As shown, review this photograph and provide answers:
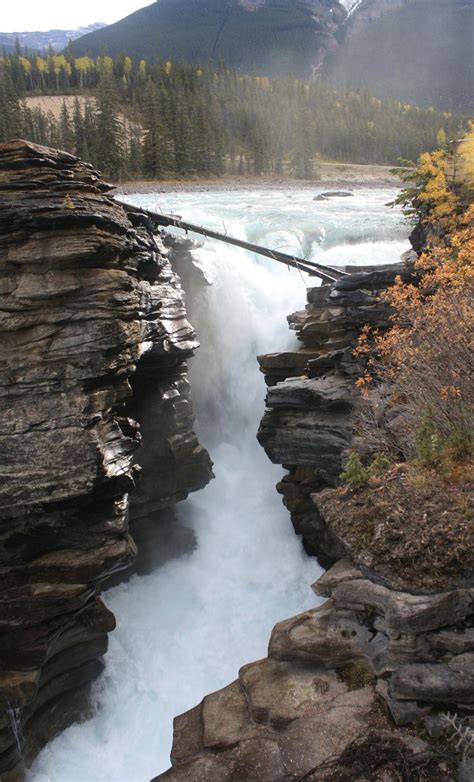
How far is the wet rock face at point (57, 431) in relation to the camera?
43.5 ft

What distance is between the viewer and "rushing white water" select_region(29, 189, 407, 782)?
1437 cm

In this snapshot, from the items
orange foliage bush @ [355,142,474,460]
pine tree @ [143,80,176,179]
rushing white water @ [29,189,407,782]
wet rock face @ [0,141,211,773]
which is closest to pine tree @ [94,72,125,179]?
pine tree @ [143,80,176,179]

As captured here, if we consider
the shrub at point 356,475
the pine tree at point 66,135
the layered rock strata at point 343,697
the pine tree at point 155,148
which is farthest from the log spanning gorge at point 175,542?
the pine tree at point 66,135

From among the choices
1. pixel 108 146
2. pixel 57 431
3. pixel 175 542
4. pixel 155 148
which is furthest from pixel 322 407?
pixel 155 148

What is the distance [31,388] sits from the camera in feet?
44.6

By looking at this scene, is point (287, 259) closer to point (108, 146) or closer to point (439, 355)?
point (439, 355)

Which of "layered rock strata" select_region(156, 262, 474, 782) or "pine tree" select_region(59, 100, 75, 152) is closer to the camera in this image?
"layered rock strata" select_region(156, 262, 474, 782)

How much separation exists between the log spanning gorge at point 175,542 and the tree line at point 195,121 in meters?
37.9

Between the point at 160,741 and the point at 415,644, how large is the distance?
871 centimetres

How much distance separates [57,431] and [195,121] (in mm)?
81059

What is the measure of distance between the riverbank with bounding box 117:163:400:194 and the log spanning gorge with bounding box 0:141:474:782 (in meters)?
47.2

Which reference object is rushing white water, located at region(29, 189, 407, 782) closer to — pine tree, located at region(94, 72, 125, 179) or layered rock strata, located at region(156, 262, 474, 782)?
layered rock strata, located at region(156, 262, 474, 782)

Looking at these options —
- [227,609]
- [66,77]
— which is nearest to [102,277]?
[227,609]

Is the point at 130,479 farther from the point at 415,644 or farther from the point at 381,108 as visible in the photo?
the point at 381,108
